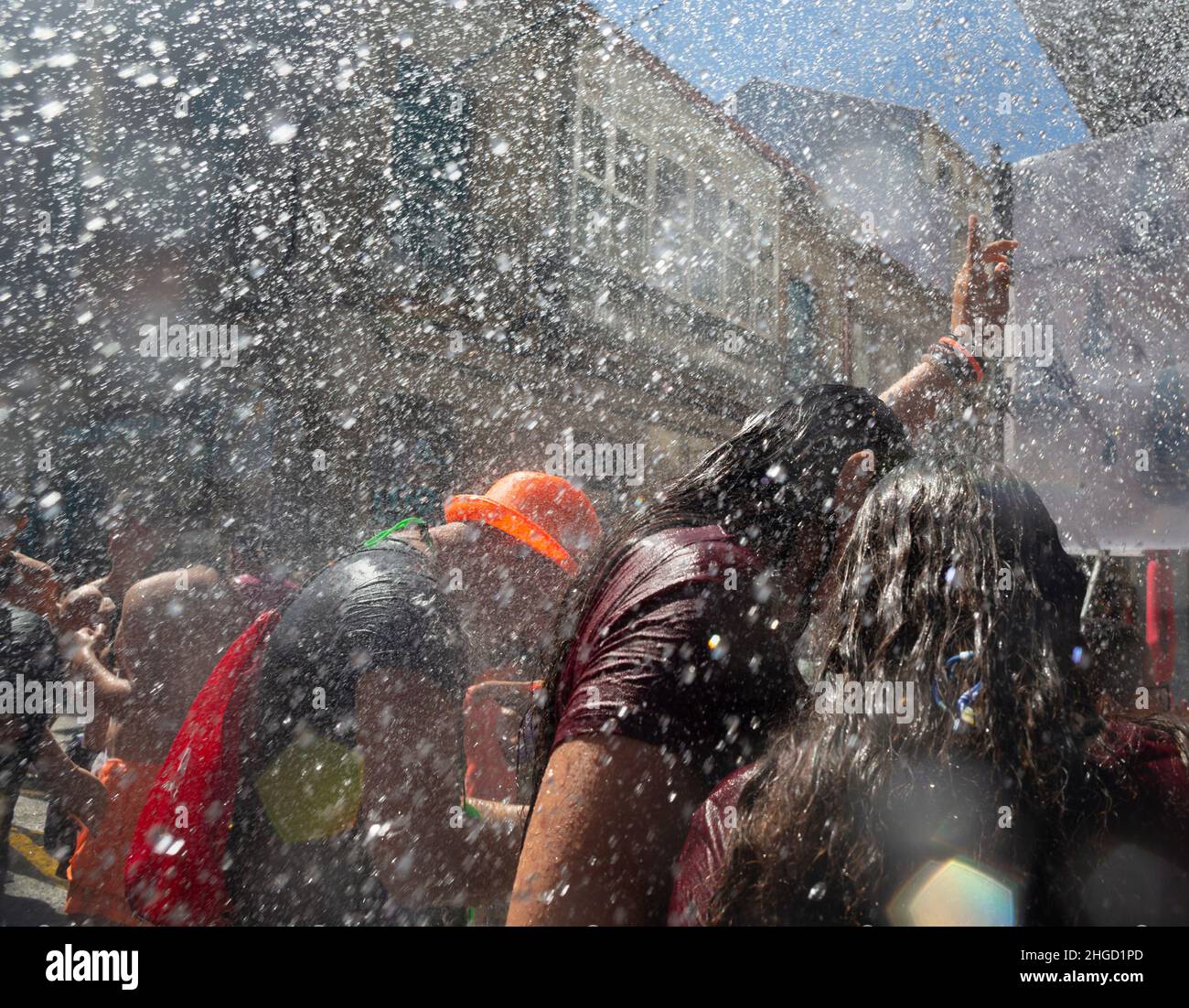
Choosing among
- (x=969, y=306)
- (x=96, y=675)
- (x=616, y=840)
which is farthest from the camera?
(x=96, y=675)

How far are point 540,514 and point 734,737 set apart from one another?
1264 millimetres

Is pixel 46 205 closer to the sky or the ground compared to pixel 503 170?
closer to the ground

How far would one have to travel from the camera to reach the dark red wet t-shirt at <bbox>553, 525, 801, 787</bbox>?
102cm

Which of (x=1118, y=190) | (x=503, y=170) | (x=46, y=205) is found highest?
(x=503, y=170)

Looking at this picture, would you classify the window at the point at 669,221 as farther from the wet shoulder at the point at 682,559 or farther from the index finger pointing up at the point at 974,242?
the wet shoulder at the point at 682,559

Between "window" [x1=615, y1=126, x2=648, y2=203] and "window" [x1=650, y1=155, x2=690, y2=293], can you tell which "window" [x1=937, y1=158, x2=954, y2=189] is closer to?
"window" [x1=650, y1=155, x2=690, y2=293]

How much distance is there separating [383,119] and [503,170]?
1.31 meters

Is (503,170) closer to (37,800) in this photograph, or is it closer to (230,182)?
(230,182)

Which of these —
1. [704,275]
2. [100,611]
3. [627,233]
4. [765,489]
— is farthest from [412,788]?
[704,275]

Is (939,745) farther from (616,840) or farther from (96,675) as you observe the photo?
(96,675)

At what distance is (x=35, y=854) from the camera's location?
15.1 feet

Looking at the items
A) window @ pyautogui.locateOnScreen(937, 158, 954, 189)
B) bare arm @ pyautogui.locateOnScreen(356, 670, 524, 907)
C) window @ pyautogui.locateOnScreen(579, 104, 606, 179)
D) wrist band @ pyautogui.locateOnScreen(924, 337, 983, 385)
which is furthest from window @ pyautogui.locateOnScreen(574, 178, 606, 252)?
bare arm @ pyautogui.locateOnScreen(356, 670, 524, 907)

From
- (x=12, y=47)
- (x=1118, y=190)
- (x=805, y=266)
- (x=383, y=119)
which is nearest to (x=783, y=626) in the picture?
(x=1118, y=190)

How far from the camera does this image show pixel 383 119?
7.73 m
